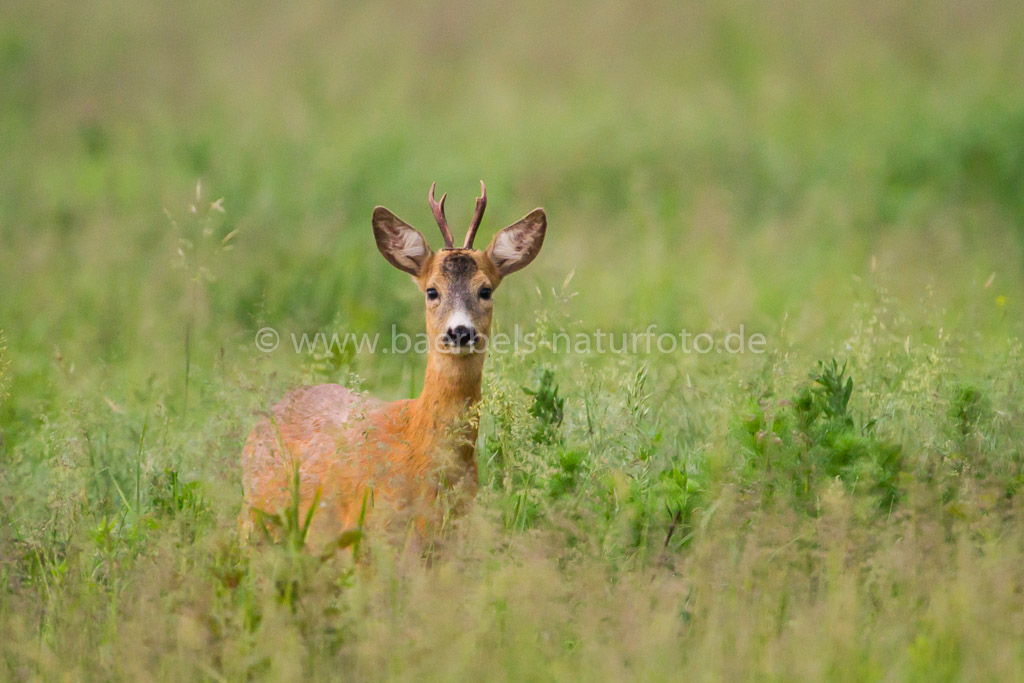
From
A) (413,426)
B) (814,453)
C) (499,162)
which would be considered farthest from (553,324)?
(499,162)

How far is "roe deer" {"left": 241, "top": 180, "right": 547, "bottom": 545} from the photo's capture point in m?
4.79

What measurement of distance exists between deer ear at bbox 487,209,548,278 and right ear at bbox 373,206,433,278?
31 centimetres

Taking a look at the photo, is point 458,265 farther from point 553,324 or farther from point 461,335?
point 553,324

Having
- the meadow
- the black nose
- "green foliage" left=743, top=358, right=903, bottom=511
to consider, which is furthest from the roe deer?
"green foliage" left=743, top=358, right=903, bottom=511

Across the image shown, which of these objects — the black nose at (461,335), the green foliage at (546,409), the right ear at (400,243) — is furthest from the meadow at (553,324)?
the right ear at (400,243)

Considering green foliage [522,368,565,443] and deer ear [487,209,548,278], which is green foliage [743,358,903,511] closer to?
green foliage [522,368,565,443]

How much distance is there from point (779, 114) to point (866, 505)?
8950mm

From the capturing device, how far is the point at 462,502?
4.84 metres

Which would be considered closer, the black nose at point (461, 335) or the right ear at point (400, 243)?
the black nose at point (461, 335)

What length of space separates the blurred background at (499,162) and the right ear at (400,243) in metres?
1.00

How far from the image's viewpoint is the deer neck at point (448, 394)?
201 inches

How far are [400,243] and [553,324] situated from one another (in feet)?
2.60

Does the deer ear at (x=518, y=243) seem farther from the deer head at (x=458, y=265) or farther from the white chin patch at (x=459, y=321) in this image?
the white chin patch at (x=459, y=321)

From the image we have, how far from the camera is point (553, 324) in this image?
5.37 metres
